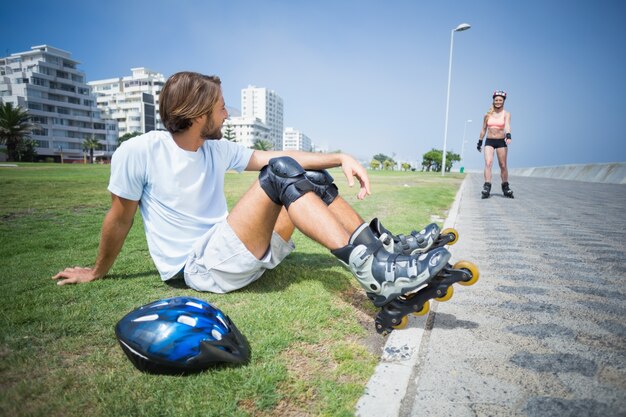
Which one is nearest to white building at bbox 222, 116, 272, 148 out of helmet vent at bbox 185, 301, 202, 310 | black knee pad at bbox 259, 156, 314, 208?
black knee pad at bbox 259, 156, 314, 208

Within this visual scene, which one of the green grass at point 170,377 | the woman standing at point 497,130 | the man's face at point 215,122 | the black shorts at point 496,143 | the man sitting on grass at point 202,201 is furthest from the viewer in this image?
the black shorts at point 496,143

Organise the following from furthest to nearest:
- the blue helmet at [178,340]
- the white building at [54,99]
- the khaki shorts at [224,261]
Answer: the white building at [54,99] → the khaki shorts at [224,261] → the blue helmet at [178,340]

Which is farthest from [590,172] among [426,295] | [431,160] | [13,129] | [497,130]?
[431,160]

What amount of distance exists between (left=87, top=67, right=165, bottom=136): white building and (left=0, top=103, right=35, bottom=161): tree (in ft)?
147

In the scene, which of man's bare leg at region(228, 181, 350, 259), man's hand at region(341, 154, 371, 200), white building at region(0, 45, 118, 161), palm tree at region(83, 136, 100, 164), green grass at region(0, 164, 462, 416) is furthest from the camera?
palm tree at region(83, 136, 100, 164)

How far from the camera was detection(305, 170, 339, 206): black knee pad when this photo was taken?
2354 millimetres

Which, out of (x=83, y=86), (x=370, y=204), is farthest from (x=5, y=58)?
(x=370, y=204)

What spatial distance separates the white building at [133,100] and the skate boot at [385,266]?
107644mm

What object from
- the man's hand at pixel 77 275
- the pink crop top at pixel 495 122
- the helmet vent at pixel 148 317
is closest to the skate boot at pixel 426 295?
the helmet vent at pixel 148 317

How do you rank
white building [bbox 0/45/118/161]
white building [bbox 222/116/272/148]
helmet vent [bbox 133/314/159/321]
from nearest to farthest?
1. helmet vent [bbox 133/314/159/321]
2. white building [bbox 0/45/118/161]
3. white building [bbox 222/116/272/148]

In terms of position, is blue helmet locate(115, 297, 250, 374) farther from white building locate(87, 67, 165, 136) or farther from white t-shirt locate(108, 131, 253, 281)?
white building locate(87, 67, 165, 136)

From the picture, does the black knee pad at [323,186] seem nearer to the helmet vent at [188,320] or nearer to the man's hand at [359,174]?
the man's hand at [359,174]

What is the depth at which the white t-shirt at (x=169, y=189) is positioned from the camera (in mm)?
2191

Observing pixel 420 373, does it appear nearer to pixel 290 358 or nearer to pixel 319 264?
pixel 290 358
